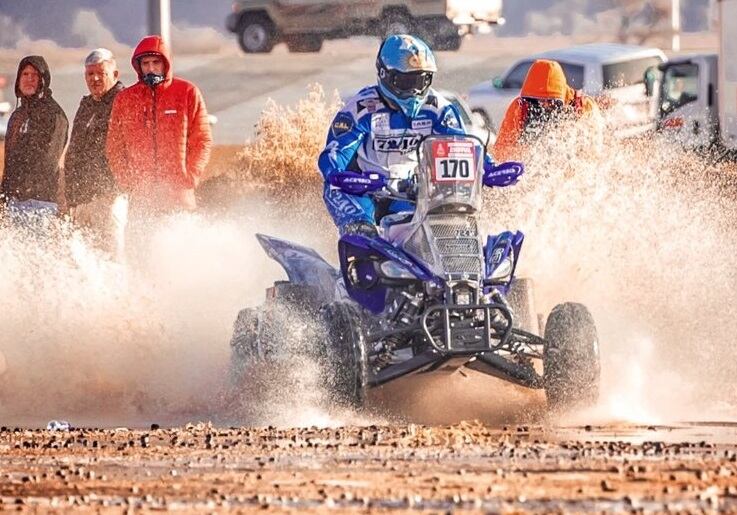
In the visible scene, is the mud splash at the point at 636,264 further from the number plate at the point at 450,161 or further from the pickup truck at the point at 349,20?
the pickup truck at the point at 349,20

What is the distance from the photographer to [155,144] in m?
15.5

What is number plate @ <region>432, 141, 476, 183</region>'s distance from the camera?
37.3 feet

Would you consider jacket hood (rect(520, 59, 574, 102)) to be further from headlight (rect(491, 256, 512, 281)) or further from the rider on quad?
headlight (rect(491, 256, 512, 281))

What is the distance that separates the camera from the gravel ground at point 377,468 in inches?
313

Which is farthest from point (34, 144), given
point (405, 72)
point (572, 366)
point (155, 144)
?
point (572, 366)

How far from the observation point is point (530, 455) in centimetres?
937

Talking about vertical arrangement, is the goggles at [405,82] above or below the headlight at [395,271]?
above

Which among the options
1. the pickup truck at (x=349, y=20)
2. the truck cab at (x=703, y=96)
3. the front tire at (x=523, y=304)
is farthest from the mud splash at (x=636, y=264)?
the pickup truck at (x=349, y=20)

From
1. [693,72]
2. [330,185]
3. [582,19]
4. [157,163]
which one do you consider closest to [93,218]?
[157,163]

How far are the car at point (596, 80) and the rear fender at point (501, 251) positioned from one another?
1489 centimetres

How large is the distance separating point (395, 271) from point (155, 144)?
442 cm

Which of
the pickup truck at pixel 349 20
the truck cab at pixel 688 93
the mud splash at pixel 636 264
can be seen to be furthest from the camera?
the pickup truck at pixel 349 20

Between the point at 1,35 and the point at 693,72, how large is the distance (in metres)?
9.91

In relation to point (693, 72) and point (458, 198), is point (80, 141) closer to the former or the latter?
point (458, 198)
